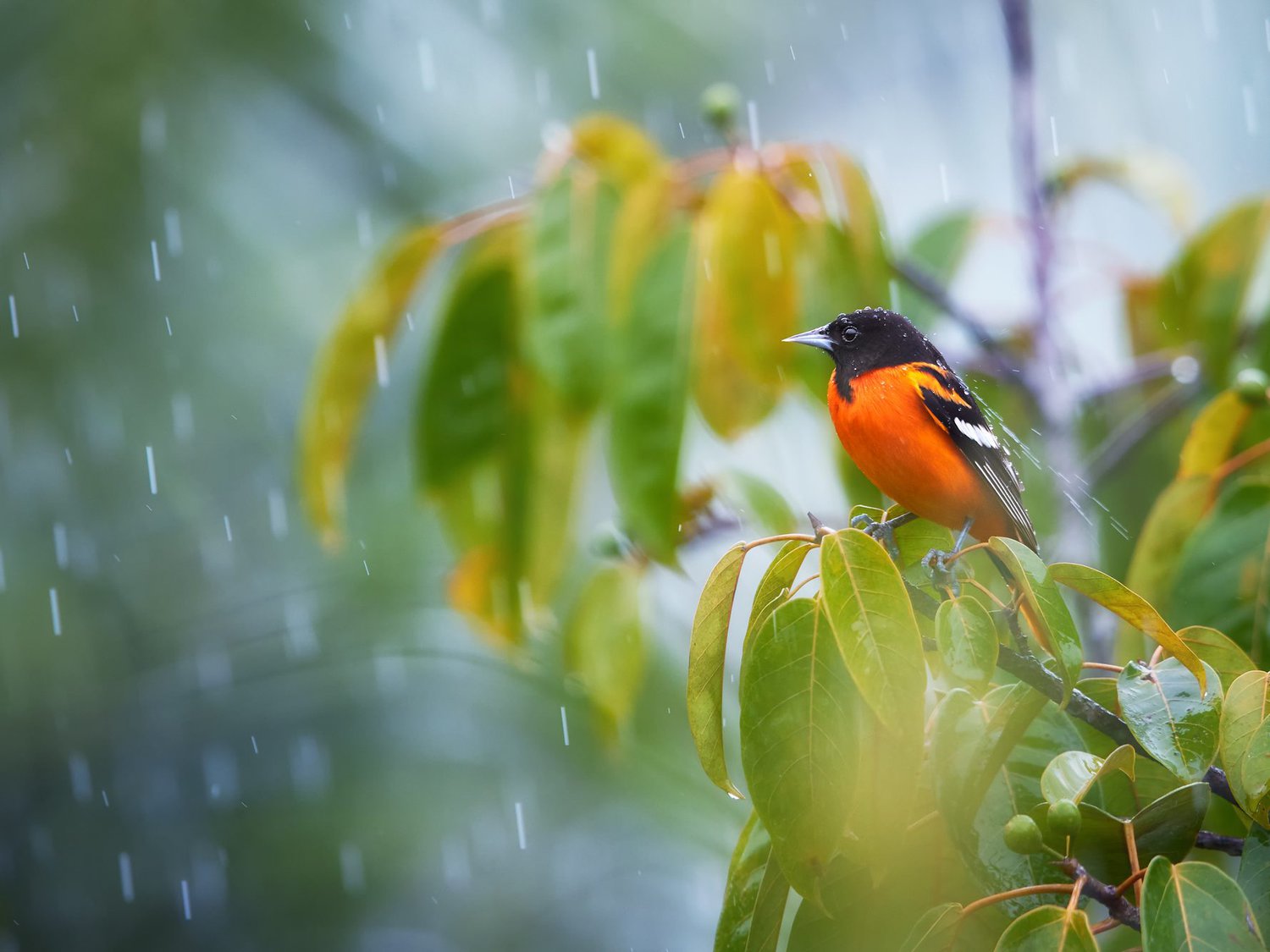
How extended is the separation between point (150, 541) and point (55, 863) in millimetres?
1688

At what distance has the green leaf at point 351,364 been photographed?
2.71m

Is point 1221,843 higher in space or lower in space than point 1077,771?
lower

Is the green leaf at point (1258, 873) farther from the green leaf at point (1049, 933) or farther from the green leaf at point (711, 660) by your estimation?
the green leaf at point (711, 660)

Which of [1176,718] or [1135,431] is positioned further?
[1135,431]

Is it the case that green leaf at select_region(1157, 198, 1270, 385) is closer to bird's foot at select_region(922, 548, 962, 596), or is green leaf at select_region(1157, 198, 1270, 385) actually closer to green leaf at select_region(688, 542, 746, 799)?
bird's foot at select_region(922, 548, 962, 596)

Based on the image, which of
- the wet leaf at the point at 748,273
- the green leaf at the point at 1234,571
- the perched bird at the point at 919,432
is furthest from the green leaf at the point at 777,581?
the wet leaf at the point at 748,273

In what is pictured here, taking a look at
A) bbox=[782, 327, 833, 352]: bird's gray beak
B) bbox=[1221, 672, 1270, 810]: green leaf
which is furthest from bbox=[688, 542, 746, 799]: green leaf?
bbox=[782, 327, 833, 352]: bird's gray beak

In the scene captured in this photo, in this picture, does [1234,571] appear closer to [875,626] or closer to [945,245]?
[875,626]

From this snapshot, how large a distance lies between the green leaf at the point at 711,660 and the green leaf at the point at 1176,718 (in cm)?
41

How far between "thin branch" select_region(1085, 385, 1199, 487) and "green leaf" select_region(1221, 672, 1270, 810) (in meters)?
1.45

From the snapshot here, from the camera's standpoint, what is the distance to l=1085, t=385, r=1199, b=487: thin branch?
8.66 ft

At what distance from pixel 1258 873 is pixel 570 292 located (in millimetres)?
1525

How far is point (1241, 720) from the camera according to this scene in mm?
1191

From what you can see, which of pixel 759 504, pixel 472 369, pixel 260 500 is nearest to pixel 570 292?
pixel 472 369
